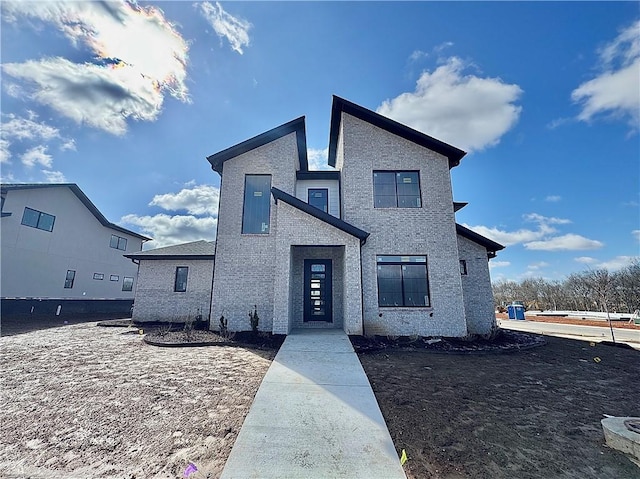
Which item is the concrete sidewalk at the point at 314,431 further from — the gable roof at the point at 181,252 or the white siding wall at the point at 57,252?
the white siding wall at the point at 57,252

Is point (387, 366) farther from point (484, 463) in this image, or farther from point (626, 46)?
point (626, 46)

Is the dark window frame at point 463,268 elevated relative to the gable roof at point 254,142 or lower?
lower

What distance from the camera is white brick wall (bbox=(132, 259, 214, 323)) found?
12867 millimetres

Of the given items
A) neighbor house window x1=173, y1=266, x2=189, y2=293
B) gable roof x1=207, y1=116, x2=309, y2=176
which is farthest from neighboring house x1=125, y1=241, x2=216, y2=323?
gable roof x1=207, y1=116, x2=309, y2=176

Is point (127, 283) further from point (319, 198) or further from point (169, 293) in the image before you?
point (319, 198)

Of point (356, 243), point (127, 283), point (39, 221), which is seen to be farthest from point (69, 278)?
point (356, 243)

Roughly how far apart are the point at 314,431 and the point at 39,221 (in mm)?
22667

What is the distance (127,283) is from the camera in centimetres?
2336

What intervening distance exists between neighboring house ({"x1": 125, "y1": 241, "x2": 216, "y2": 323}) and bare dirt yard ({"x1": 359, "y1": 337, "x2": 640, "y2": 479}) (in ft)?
30.4

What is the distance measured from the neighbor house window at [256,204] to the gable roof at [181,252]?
351cm

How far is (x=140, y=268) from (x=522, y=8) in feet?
61.6

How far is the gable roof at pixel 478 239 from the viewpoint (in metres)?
11.0

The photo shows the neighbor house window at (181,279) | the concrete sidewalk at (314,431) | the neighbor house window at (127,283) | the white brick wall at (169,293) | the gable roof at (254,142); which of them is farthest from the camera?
the neighbor house window at (127,283)

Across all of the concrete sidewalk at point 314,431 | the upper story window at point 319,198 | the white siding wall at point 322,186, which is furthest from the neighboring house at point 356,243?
the concrete sidewalk at point 314,431
